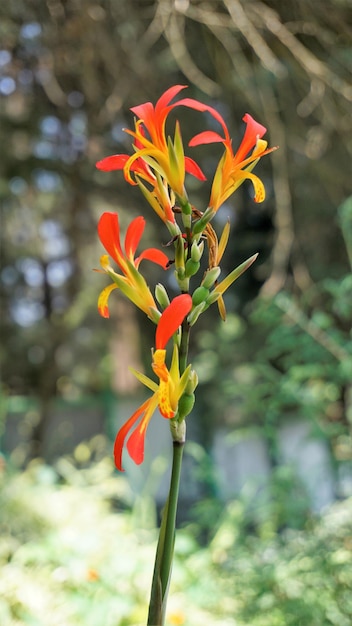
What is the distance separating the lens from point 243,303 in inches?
187

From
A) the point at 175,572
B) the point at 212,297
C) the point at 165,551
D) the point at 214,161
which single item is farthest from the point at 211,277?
the point at 214,161

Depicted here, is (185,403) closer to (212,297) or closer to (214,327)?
(212,297)

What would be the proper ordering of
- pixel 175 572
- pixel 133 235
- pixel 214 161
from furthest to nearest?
pixel 214 161, pixel 175 572, pixel 133 235

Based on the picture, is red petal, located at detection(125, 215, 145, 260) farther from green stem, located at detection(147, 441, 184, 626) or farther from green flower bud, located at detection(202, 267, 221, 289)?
green stem, located at detection(147, 441, 184, 626)

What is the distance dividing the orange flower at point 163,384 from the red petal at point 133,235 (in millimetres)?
129

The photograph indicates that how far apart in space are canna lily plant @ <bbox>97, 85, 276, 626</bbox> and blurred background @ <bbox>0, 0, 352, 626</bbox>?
4.32 feet

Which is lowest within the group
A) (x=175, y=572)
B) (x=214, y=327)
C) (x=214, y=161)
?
(x=214, y=327)

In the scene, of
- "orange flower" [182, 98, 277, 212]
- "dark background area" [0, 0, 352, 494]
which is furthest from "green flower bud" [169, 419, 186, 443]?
"dark background area" [0, 0, 352, 494]

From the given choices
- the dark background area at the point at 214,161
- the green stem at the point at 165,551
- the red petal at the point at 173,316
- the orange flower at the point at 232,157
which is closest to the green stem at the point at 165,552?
the green stem at the point at 165,551

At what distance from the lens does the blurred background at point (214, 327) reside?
6.76 ft

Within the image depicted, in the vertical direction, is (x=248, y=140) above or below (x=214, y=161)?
above

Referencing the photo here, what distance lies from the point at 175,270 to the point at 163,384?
120mm

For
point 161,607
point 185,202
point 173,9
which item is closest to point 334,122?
point 173,9

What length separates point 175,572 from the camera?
2.34 meters
